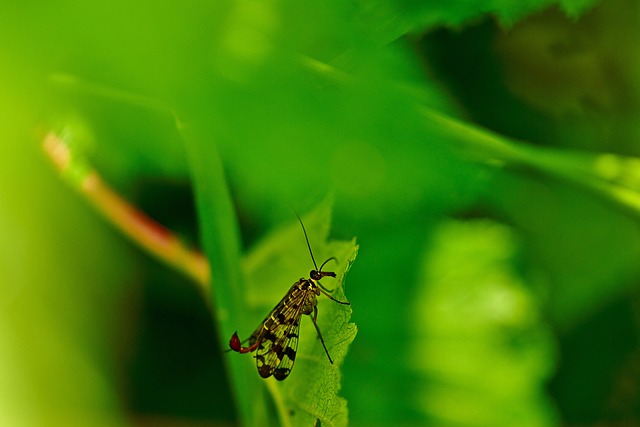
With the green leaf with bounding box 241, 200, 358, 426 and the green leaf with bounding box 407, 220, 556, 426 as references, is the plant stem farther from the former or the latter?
the green leaf with bounding box 407, 220, 556, 426

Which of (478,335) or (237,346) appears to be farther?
(478,335)

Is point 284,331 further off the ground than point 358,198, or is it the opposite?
point 358,198

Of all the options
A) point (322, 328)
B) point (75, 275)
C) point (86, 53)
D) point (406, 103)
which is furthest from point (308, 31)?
point (75, 275)

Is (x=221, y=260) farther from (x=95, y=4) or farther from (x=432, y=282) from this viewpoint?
(x=432, y=282)

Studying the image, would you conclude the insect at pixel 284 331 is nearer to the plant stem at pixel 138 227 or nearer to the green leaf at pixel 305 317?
the green leaf at pixel 305 317

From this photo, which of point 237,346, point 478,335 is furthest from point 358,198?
point 237,346

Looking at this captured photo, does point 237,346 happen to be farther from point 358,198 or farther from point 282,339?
point 358,198
